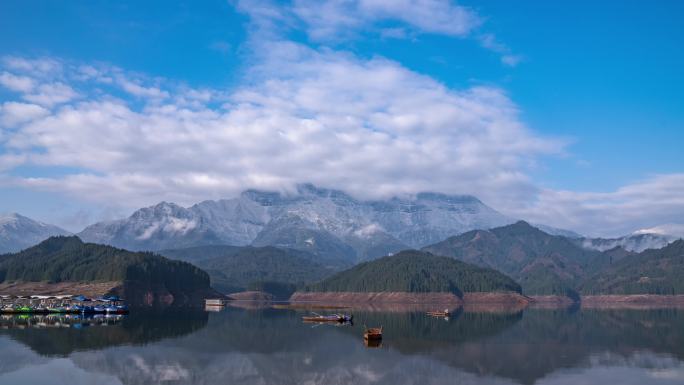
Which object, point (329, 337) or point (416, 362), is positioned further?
point (329, 337)

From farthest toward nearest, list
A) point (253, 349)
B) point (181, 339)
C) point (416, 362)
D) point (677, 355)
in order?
point (181, 339)
point (253, 349)
point (677, 355)
point (416, 362)

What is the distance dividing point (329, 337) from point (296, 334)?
36.1ft

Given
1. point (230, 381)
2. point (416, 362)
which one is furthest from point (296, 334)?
point (230, 381)

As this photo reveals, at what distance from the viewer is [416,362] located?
9912 cm

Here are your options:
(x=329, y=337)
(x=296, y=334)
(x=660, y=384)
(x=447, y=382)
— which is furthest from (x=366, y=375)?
(x=296, y=334)

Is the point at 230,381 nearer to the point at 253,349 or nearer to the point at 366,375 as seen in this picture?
the point at 366,375

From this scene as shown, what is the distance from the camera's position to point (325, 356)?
10594cm

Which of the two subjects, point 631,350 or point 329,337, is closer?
point 631,350

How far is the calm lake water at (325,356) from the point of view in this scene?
84.1 m

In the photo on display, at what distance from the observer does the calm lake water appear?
3310 inches

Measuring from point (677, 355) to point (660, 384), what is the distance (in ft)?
98.6

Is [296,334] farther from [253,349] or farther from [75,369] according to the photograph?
[75,369]

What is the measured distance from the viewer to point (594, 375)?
87.1m

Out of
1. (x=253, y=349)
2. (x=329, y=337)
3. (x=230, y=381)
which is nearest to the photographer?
(x=230, y=381)
